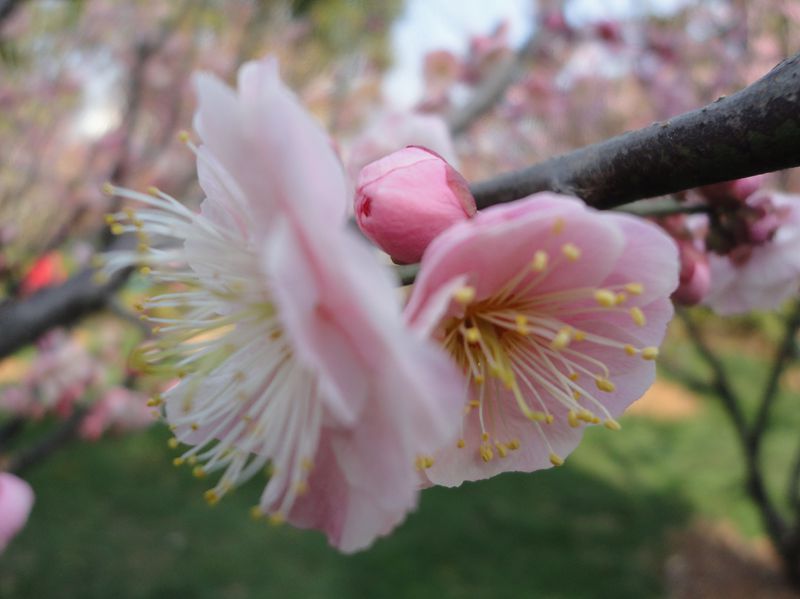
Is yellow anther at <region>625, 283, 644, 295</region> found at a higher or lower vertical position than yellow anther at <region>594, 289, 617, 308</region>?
lower

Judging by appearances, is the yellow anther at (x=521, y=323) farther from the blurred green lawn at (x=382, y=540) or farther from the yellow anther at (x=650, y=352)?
the blurred green lawn at (x=382, y=540)

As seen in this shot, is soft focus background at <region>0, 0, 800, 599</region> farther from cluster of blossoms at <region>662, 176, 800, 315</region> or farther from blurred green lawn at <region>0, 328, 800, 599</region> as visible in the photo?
cluster of blossoms at <region>662, 176, 800, 315</region>

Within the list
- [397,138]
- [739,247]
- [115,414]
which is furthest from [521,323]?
[115,414]

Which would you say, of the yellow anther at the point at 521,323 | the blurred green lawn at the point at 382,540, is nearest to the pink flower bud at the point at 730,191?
the yellow anther at the point at 521,323

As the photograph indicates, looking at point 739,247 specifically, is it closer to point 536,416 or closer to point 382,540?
point 536,416

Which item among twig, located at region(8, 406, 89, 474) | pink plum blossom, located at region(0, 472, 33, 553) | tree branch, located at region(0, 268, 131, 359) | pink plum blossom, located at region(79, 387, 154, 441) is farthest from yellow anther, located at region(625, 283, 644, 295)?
pink plum blossom, located at region(79, 387, 154, 441)

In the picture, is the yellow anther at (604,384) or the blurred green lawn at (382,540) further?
the blurred green lawn at (382,540)
